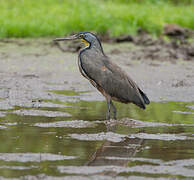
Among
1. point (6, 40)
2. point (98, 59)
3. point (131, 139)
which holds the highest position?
point (98, 59)

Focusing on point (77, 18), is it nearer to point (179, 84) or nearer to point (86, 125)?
point (179, 84)

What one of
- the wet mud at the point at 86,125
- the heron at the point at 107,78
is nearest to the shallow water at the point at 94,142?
the wet mud at the point at 86,125

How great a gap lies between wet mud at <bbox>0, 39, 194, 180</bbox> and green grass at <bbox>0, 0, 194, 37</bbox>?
2.14m

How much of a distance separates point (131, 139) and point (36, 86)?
383 centimetres

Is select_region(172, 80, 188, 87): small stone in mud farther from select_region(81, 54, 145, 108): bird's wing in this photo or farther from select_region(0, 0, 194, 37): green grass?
select_region(0, 0, 194, 37): green grass

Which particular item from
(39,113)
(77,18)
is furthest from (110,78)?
(77,18)

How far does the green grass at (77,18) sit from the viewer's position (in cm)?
1459

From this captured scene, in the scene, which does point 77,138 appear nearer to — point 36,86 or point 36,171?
point 36,171

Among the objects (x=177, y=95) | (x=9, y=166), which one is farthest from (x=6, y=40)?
(x=9, y=166)

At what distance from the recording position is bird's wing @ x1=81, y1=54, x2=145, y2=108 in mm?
7656

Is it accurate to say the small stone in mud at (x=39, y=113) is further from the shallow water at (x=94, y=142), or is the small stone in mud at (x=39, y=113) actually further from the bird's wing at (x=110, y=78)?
the bird's wing at (x=110, y=78)

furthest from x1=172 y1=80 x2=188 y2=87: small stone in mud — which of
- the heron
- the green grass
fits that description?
the green grass

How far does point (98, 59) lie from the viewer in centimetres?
773

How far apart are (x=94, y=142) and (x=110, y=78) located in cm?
167
